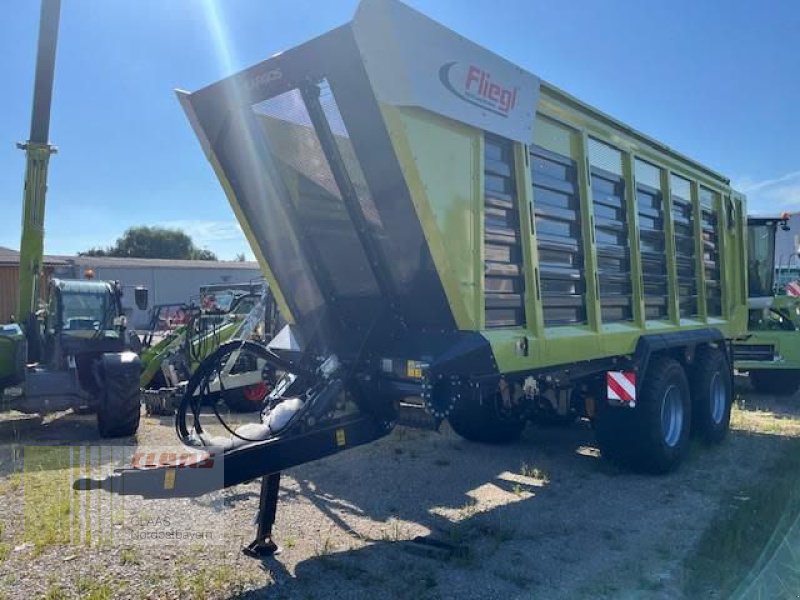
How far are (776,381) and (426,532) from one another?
8237 millimetres

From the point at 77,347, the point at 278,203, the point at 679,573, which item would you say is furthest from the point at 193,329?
the point at 679,573

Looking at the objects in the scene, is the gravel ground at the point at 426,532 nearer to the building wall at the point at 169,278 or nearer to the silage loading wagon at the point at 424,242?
the silage loading wagon at the point at 424,242

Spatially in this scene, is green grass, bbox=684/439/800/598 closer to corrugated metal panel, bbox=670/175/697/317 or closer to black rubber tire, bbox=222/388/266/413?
corrugated metal panel, bbox=670/175/697/317

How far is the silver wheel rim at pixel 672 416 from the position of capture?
619cm

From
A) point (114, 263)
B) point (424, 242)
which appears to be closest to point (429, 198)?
point (424, 242)

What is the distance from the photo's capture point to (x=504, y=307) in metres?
4.44

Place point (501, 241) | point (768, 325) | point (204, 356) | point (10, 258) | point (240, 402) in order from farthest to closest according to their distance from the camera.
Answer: point (10, 258), point (768, 325), point (204, 356), point (240, 402), point (501, 241)

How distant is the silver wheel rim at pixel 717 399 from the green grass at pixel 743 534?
4.01 feet

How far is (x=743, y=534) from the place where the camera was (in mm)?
4484

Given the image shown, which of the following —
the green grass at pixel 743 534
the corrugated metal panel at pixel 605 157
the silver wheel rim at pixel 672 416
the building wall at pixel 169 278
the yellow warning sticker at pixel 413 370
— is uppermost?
the building wall at pixel 169 278

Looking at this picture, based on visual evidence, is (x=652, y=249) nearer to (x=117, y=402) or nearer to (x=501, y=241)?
(x=501, y=241)

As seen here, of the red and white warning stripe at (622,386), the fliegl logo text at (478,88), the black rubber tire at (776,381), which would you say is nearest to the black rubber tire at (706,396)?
the red and white warning stripe at (622,386)

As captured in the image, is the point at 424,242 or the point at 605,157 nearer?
the point at 424,242

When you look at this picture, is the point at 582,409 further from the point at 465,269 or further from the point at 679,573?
the point at 465,269
